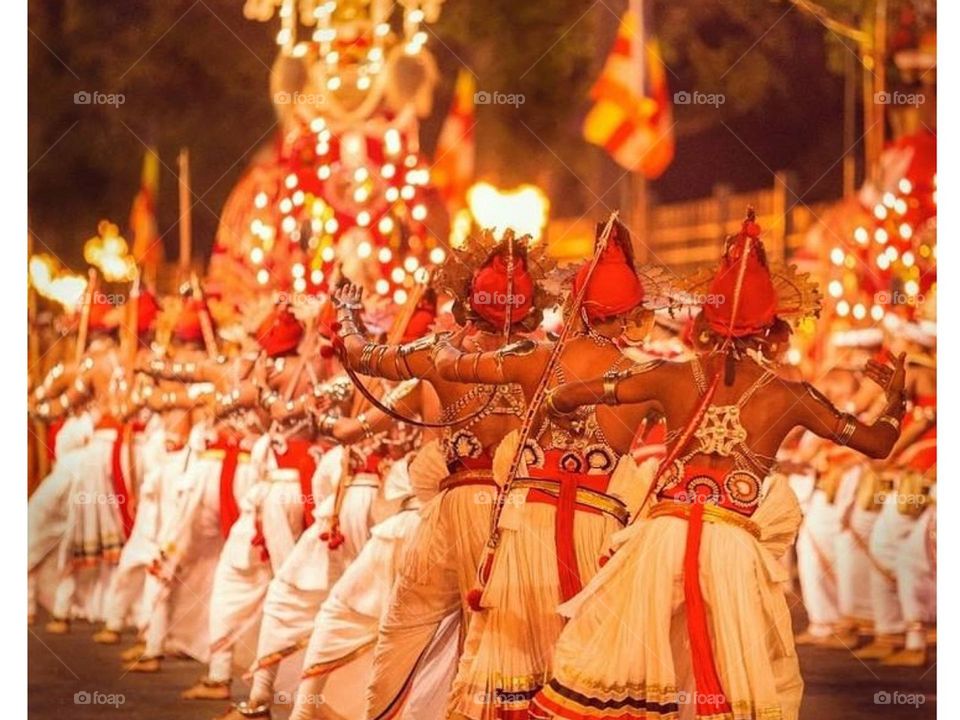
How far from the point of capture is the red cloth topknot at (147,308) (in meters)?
6.03

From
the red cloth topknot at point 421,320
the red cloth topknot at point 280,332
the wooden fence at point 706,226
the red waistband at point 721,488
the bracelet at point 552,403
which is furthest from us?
the red cloth topknot at point 280,332

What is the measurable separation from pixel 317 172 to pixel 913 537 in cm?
236

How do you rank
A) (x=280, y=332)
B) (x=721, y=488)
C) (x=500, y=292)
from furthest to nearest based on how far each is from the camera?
(x=280, y=332) → (x=500, y=292) → (x=721, y=488)

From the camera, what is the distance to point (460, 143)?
5.83 meters

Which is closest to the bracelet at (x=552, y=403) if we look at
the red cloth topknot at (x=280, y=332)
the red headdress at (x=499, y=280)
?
the red headdress at (x=499, y=280)

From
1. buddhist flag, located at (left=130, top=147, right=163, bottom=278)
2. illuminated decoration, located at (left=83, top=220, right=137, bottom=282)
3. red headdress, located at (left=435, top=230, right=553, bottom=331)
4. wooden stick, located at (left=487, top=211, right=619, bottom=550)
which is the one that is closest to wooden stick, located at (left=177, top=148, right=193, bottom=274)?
buddhist flag, located at (left=130, top=147, right=163, bottom=278)

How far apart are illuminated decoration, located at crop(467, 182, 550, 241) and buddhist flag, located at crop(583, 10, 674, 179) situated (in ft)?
0.91

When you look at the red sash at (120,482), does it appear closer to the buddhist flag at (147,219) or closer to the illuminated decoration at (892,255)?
the buddhist flag at (147,219)

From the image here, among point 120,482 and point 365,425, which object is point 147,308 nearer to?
point 120,482

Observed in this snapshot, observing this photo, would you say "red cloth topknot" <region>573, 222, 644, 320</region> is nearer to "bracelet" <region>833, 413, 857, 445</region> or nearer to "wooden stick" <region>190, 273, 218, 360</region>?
"bracelet" <region>833, 413, 857, 445</region>

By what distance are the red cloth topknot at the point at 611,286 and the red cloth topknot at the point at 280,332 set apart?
3.23 ft

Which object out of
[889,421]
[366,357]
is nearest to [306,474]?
[366,357]

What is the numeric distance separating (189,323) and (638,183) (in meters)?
1.62

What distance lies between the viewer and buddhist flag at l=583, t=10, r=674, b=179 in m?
5.78
